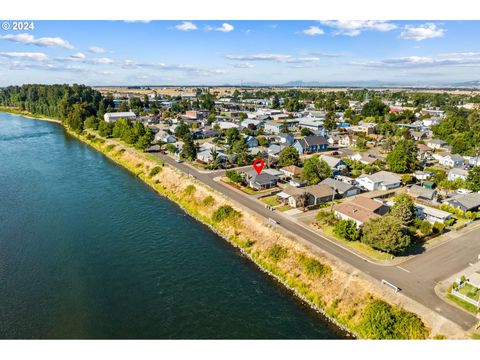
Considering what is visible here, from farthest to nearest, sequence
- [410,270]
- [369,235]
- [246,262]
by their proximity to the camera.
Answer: [246,262], [369,235], [410,270]

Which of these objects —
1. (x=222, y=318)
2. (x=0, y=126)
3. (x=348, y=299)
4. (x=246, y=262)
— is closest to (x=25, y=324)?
(x=222, y=318)

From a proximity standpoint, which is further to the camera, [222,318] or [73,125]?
[73,125]

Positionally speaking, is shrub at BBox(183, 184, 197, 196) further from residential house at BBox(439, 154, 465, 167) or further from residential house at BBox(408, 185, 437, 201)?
residential house at BBox(439, 154, 465, 167)

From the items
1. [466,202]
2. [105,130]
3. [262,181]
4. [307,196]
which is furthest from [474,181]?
[105,130]

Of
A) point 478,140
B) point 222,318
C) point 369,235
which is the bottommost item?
point 222,318

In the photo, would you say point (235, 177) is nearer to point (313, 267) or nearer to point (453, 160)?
point (313, 267)

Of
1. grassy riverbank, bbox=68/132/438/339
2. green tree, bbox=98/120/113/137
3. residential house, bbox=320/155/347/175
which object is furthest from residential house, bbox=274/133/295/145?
green tree, bbox=98/120/113/137

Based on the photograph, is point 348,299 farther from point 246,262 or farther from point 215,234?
point 215,234
